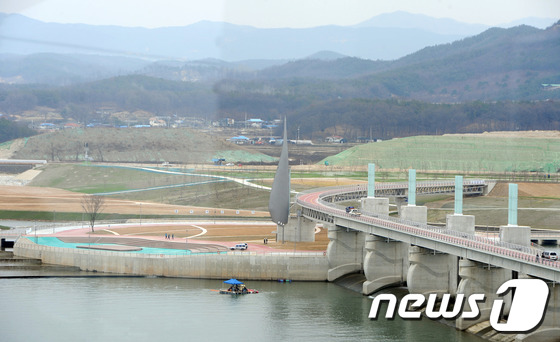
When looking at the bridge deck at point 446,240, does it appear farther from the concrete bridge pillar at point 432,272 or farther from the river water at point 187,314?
the river water at point 187,314

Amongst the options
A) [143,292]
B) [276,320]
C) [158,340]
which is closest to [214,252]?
[143,292]

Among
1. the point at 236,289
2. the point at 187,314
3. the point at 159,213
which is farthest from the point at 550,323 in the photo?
the point at 159,213

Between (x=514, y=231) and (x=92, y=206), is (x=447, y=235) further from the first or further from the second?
(x=92, y=206)

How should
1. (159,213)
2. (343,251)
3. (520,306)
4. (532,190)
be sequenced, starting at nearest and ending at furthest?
(520,306) → (343,251) → (159,213) → (532,190)

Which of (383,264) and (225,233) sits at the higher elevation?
(383,264)

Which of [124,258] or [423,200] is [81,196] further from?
[124,258]

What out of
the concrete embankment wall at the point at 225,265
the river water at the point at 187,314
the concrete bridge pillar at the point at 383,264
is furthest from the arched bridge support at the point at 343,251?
the concrete bridge pillar at the point at 383,264
